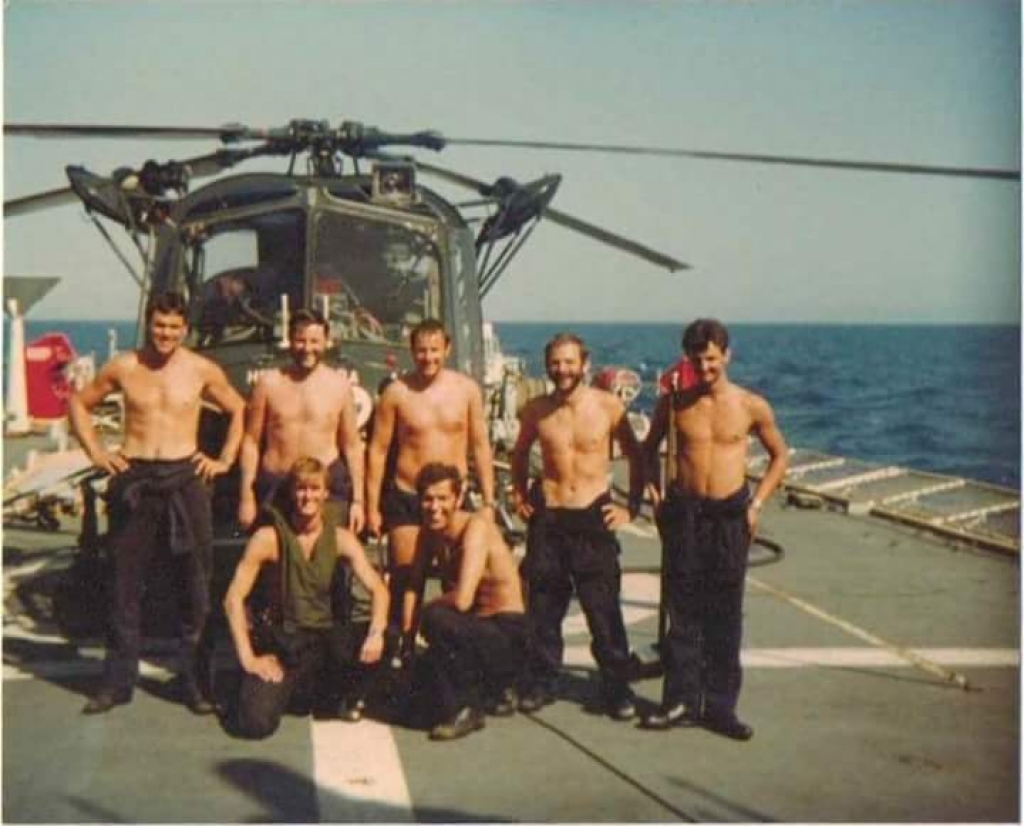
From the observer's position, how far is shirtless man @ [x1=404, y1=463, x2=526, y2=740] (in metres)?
5.67

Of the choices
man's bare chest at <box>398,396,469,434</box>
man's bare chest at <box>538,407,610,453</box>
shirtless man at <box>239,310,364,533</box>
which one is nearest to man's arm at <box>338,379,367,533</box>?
shirtless man at <box>239,310,364,533</box>

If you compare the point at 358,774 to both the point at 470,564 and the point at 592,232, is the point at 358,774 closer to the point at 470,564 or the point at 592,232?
the point at 470,564

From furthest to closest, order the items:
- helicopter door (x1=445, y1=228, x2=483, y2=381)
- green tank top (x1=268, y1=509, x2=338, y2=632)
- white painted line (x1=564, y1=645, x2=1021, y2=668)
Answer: helicopter door (x1=445, y1=228, x2=483, y2=381), white painted line (x1=564, y1=645, x2=1021, y2=668), green tank top (x1=268, y1=509, x2=338, y2=632)

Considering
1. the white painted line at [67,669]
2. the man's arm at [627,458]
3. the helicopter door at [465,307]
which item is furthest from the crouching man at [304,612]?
the helicopter door at [465,307]

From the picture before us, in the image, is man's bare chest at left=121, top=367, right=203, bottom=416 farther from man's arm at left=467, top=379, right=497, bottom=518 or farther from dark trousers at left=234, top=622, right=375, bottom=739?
man's arm at left=467, top=379, right=497, bottom=518

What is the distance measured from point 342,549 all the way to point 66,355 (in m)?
15.8

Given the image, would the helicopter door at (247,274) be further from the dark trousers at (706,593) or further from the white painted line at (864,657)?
the white painted line at (864,657)

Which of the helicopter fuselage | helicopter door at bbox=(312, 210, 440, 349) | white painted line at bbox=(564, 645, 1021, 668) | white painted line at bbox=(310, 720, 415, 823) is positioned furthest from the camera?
helicopter door at bbox=(312, 210, 440, 349)

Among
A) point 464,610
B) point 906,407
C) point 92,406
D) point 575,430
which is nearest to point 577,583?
point 464,610

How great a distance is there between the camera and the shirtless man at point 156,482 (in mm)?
6051

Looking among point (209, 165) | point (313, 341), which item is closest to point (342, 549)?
point (313, 341)

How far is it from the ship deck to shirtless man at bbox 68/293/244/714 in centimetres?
30

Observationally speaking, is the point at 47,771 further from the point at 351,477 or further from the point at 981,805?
the point at 981,805

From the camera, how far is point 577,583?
605cm
